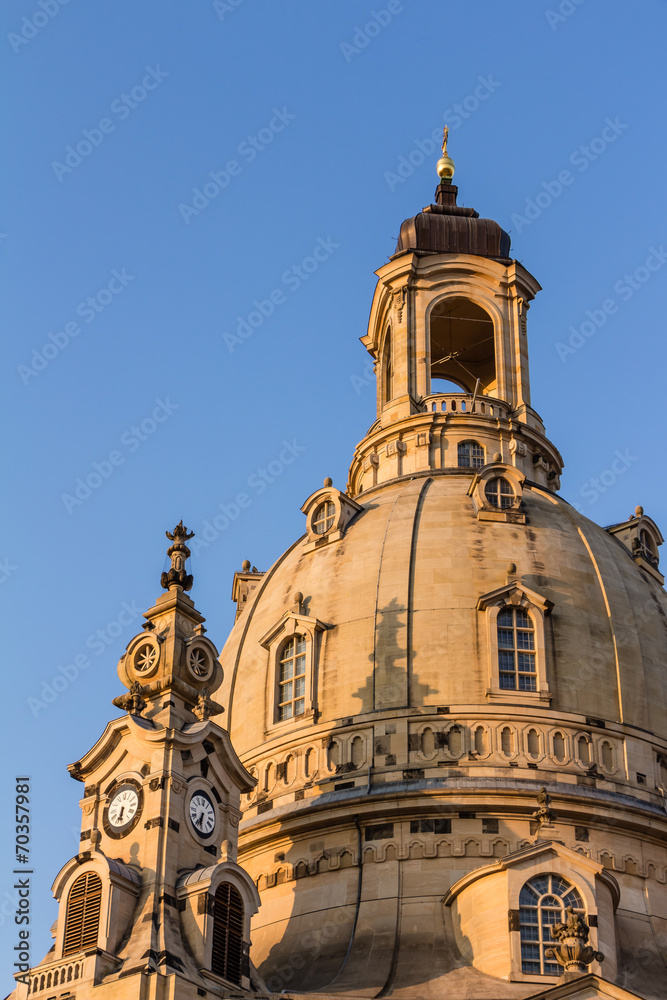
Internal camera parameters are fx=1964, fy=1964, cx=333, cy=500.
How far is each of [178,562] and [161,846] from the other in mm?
9669

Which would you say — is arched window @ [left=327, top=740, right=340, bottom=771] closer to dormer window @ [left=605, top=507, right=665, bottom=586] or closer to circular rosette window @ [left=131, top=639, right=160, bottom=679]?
circular rosette window @ [left=131, top=639, right=160, bottom=679]

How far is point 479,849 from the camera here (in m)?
55.8

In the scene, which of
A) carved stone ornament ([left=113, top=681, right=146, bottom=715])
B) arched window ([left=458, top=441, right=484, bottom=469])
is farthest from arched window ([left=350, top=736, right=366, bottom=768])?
arched window ([left=458, top=441, right=484, bottom=469])

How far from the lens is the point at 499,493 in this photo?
64.8m

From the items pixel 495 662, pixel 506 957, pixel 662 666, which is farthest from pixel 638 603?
pixel 506 957


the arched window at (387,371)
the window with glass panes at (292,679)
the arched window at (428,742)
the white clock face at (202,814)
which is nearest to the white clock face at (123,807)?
the white clock face at (202,814)

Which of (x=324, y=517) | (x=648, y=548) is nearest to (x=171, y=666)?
(x=324, y=517)

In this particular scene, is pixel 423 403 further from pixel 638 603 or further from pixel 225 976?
pixel 225 976

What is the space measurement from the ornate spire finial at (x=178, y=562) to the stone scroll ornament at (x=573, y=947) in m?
15.0

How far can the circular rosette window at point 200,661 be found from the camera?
5522 centimetres

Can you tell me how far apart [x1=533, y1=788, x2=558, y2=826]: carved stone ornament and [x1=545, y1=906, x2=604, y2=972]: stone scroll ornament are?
13.7 ft

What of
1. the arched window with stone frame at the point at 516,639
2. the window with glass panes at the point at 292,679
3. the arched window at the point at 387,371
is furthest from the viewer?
the arched window at the point at 387,371

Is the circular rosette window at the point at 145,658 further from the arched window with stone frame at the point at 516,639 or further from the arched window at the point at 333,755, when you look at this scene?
the arched window with stone frame at the point at 516,639

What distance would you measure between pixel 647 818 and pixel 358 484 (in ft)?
65.2
